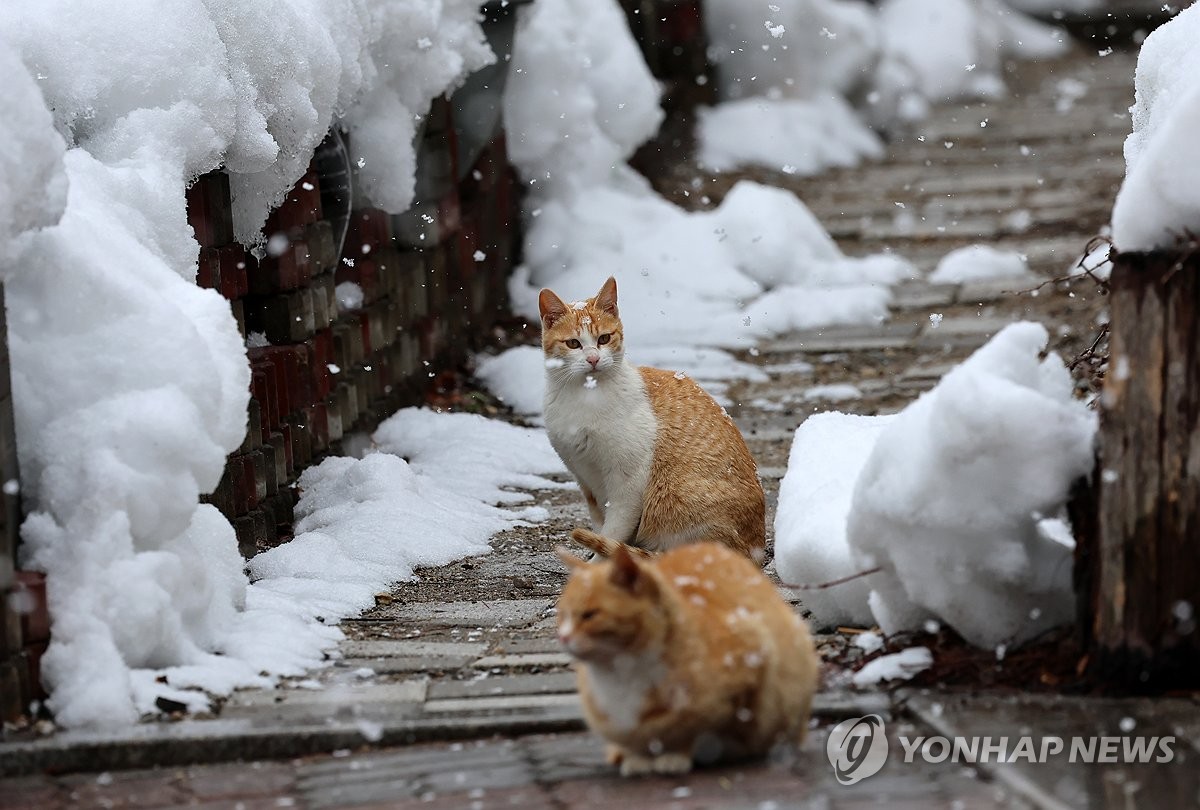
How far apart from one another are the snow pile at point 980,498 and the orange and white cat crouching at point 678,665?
1.88ft

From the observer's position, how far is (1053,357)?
4.18m

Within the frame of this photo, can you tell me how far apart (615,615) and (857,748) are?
735mm

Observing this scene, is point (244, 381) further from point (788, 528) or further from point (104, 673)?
point (788, 528)

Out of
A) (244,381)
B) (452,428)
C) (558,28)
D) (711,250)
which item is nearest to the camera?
(244,381)

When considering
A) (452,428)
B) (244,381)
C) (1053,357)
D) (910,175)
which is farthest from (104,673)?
(910,175)

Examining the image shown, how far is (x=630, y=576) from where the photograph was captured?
3414 mm

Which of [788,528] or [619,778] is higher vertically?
[788,528]

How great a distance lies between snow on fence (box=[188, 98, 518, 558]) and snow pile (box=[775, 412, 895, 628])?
6.31 ft

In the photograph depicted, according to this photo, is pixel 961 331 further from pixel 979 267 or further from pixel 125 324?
pixel 125 324

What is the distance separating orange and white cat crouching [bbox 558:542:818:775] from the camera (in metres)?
3.38

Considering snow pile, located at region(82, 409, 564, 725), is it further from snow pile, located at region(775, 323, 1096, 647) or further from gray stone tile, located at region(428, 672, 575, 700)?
snow pile, located at region(775, 323, 1096, 647)

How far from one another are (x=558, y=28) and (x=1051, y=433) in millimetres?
7043

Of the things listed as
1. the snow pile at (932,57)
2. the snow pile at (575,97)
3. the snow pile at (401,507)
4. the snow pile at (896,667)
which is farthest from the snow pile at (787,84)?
the snow pile at (896,667)

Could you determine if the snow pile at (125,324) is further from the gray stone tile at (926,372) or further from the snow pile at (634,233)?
the snow pile at (634,233)
